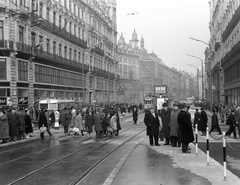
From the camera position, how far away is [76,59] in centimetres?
5778

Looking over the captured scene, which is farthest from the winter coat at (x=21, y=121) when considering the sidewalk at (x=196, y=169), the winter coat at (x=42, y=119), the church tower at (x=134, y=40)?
the church tower at (x=134, y=40)

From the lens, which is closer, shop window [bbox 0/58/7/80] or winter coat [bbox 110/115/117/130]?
winter coat [bbox 110/115/117/130]

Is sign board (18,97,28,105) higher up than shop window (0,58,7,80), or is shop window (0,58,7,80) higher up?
shop window (0,58,7,80)

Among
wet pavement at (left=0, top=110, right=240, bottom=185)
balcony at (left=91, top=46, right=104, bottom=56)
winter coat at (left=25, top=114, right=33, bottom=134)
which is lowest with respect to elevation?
wet pavement at (left=0, top=110, right=240, bottom=185)

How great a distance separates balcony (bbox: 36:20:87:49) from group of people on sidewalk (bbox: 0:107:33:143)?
77.9 ft

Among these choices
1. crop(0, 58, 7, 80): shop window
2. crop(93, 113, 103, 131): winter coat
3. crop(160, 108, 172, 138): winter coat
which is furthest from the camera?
crop(0, 58, 7, 80): shop window

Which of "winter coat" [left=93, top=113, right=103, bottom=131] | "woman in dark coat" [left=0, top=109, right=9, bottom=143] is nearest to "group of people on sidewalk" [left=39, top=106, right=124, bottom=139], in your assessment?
"winter coat" [left=93, top=113, right=103, bottom=131]

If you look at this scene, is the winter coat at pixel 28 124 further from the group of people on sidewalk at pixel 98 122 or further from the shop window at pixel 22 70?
the shop window at pixel 22 70

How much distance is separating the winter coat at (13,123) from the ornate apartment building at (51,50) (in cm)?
1545

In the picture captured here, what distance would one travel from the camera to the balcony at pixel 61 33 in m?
44.9

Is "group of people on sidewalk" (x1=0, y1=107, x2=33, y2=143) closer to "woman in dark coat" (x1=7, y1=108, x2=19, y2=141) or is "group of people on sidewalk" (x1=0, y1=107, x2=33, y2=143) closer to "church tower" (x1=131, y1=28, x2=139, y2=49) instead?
"woman in dark coat" (x1=7, y1=108, x2=19, y2=141)

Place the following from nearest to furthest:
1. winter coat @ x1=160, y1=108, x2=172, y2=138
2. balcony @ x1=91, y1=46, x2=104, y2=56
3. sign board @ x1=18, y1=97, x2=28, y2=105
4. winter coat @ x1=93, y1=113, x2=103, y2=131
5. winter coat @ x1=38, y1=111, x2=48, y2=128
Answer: winter coat @ x1=160, y1=108, x2=172, y2=138, winter coat @ x1=93, y1=113, x2=103, y2=131, winter coat @ x1=38, y1=111, x2=48, y2=128, sign board @ x1=18, y1=97, x2=28, y2=105, balcony @ x1=91, y1=46, x2=104, y2=56

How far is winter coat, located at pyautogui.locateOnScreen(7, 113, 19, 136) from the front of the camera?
18.8 metres

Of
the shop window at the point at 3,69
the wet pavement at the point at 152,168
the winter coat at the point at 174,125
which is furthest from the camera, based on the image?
the shop window at the point at 3,69
